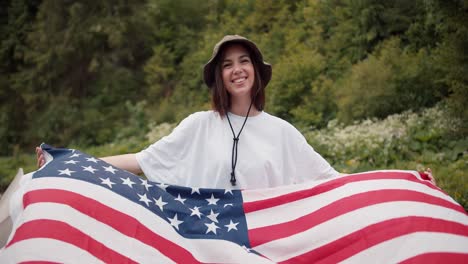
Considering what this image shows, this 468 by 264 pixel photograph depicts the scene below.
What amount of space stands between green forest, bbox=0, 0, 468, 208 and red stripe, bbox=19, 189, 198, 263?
3.84m

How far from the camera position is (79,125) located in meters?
15.8

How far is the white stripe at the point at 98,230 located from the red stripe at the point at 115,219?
0.03 m

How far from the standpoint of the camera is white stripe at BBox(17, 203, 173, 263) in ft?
7.40

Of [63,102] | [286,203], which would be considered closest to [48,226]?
[286,203]

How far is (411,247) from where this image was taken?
2.28 meters

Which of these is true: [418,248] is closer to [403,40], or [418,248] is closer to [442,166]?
[442,166]

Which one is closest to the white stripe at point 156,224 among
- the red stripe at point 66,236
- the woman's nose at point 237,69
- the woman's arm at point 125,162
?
the red stripe at point 66,236

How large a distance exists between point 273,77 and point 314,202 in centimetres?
821

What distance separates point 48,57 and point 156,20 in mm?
4326

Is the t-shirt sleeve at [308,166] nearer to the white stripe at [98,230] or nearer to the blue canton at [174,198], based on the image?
the blue canton at [174,198]

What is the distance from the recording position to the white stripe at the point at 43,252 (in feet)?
6.80

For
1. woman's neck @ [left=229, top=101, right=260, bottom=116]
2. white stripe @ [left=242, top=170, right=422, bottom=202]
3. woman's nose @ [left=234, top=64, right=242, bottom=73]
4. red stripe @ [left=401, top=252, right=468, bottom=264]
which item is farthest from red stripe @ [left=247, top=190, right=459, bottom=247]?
woman's nose @ [left=234, top=64, right=242, bottom=73]

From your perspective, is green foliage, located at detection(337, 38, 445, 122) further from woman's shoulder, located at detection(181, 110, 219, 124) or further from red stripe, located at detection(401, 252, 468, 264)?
red stripe, located at detection(401, 252, 468, 264)

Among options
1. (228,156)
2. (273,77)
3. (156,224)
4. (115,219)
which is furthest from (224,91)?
(273,77)
